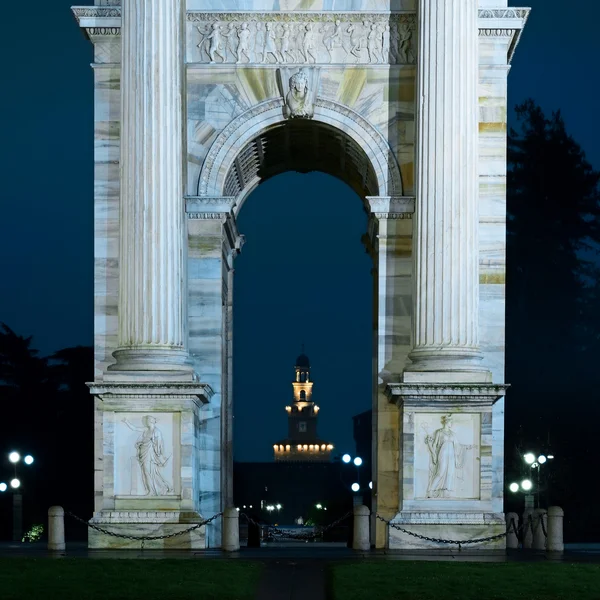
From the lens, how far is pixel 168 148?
51.7m

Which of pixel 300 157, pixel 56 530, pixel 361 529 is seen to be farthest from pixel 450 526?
pixel 300 157

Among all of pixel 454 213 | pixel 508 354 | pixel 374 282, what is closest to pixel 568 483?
pixel 508 354

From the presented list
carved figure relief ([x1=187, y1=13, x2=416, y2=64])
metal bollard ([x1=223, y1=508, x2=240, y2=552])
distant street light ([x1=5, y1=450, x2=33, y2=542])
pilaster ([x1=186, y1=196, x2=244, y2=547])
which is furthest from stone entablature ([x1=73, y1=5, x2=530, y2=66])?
distant street light ([x1=5, y1=450, x2=33, y2=542])

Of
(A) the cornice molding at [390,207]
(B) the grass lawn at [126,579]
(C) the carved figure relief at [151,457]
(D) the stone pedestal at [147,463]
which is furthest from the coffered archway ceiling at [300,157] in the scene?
(B) the grass lawn at [126,579]

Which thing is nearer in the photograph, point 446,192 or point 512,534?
point 446,192

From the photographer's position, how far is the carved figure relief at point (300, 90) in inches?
2109

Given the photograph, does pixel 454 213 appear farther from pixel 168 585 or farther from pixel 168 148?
pixel 168 585

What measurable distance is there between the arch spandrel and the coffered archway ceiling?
1.20 feet

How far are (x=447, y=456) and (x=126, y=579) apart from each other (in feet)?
46.4

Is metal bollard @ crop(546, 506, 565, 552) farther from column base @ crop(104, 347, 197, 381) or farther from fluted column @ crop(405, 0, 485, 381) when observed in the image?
column base @ crop(104, 347, 197, 381)

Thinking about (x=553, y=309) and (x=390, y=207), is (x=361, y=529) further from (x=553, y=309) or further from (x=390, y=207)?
(x=553, y=309)

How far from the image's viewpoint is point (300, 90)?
5353cm

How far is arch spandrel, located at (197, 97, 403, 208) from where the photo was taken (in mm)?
53625

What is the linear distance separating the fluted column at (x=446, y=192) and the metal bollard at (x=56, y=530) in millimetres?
11430
